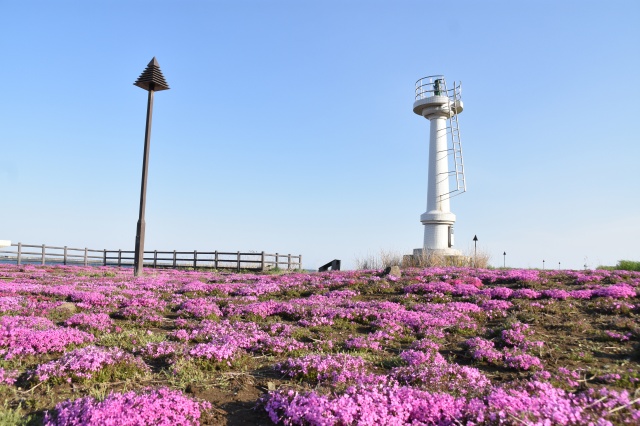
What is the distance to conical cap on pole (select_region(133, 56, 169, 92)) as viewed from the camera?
2522cm

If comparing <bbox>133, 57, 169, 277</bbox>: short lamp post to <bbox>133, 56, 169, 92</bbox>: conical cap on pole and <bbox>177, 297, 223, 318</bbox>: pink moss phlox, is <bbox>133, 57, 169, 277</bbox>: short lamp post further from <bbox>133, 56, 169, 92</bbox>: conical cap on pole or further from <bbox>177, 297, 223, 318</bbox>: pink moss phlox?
<bbox>177, 297, 223, 318</bbox>: pink moss phlox

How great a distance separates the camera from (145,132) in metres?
25.5

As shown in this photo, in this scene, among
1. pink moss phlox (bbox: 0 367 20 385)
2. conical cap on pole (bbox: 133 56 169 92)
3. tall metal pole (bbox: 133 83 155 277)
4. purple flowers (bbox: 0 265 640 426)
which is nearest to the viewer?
purple flowers (bbox: 0 265 640 426)

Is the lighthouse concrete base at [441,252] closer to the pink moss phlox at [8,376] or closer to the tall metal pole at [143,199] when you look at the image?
the tall metal pole at [143,199]

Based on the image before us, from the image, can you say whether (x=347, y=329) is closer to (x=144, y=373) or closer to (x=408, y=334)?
(x=408, y=334)

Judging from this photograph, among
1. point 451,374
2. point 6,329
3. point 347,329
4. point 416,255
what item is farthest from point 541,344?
point 416,255

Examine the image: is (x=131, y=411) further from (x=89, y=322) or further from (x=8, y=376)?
(x=89, y=322)

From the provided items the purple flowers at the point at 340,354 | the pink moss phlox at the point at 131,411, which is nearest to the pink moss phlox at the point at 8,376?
the purple flowers at the point at 340,354

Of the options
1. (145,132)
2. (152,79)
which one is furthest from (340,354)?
(152,79)

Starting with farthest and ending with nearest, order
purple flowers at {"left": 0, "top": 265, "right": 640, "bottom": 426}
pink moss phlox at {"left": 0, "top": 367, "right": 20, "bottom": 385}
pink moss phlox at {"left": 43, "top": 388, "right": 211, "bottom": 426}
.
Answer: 1. pink moss phlox at {"left": 0, "top": 367, "right": 20, "bottom": 385}
2. purple flowers at {"left": 0, "top": 265, "right": 640, "bottom": 426}
3. pink moss phlox at {"left": 43, "top": 388, "right": 211, "bottom": 426}

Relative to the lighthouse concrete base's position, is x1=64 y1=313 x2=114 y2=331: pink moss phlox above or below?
below

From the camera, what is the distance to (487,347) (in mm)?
8445

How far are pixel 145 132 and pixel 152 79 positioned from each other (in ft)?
9.51

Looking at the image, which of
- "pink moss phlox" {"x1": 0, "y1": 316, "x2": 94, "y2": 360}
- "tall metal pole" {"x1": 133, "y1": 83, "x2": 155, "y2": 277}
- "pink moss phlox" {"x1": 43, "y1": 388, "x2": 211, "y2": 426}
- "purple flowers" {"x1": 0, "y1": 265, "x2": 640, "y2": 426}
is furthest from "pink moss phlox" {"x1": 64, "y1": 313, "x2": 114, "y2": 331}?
"tall metal pole" {"x1": 133, "y1": 83, "x2": 155, "y2": 277}
